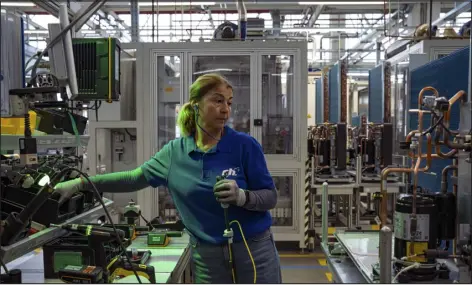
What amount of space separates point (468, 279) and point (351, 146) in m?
4.31

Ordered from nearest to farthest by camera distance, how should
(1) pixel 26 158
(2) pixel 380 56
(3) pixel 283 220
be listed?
(1) pixel 26 158 → (3) pixel 283 220 → (2) pixel 380 56

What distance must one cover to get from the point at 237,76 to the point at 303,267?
7.70 ft

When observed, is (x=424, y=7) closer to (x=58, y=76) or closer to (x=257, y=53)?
(x=257, y=53)

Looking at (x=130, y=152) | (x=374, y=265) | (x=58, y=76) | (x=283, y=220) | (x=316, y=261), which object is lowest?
(x=316, y=261)

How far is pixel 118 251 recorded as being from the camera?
6.44 ft

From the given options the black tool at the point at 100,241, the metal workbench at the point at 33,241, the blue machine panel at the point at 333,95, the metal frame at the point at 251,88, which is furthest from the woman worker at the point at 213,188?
the blue machine panel at the point at 333,95

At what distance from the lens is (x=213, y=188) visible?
1.78m

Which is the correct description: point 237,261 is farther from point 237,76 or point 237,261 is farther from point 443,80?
point 237,76

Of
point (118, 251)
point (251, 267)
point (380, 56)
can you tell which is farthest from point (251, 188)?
point (380, 56)

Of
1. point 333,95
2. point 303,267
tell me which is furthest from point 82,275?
point 333,95

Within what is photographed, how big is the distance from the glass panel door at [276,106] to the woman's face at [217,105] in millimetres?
2957

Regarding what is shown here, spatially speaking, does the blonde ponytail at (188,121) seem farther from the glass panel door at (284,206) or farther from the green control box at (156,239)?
the glass panel door at (284,206)

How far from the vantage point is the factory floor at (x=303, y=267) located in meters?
4.04

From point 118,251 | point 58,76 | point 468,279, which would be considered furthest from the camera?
point 58,76
